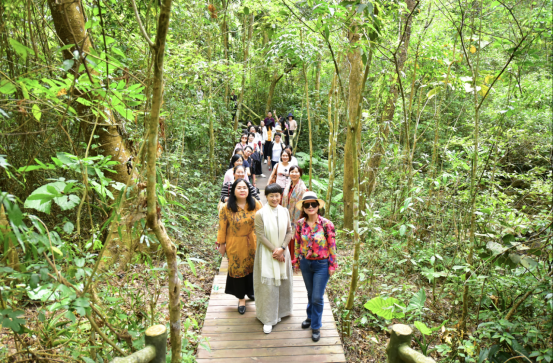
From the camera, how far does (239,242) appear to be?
4195mm

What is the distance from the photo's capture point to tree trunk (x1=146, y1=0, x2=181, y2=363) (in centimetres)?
167

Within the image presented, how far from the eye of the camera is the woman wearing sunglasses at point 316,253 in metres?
3.73

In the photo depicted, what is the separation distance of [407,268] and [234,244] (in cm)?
303

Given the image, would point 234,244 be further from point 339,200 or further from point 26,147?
point 339,200

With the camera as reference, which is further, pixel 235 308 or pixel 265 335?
pixel 235 308

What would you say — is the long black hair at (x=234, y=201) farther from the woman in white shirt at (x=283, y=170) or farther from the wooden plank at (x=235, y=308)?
the woman in white shirt at (x=283, y=170)

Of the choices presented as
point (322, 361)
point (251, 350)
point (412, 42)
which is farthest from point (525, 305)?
point (412, 42)

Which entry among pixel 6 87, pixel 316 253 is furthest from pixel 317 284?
pixel 6 87

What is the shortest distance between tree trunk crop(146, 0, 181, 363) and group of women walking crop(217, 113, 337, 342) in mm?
1860

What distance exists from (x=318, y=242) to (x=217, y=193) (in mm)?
7249

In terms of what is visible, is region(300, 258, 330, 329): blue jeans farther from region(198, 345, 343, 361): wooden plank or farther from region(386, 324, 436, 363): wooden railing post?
region(386, 324, 436, 363): wooden railing post

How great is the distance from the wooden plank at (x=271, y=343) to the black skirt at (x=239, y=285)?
69 centimetres

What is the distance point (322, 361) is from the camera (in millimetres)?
3455

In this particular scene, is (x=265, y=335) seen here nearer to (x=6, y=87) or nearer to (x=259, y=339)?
(x=259, y=339)
